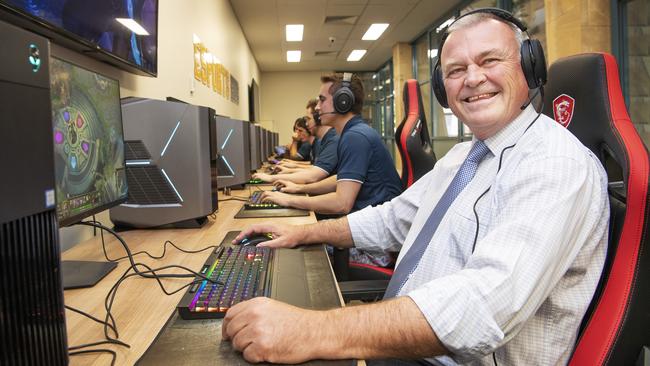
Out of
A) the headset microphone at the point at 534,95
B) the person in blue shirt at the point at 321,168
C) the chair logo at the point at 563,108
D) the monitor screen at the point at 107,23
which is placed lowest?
the person in blue shirt at the point at 321,168

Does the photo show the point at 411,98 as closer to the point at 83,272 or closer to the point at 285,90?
the point at 83,272

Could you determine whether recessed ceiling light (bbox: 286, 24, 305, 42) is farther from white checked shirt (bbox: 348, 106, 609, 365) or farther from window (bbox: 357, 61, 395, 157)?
white checked shirt (bbox: 348, 106, 609, 365)

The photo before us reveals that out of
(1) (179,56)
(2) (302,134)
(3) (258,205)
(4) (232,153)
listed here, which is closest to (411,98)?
(4) (232,153)

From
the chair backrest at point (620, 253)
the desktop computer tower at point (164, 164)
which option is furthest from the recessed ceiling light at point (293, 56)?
the chair backrest at point (620, 253)

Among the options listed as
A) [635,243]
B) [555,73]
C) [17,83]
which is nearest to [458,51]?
[555,73]

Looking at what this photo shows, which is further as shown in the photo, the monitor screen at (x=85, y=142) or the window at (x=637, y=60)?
the window at (x=637, y=60)

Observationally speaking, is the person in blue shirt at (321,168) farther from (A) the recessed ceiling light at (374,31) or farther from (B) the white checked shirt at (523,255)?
(A) the recessed ceiling light at (374,31)

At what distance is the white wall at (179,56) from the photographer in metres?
1.48

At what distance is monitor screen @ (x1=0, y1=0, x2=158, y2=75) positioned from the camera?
1.07 metres

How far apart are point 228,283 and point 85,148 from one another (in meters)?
0.44

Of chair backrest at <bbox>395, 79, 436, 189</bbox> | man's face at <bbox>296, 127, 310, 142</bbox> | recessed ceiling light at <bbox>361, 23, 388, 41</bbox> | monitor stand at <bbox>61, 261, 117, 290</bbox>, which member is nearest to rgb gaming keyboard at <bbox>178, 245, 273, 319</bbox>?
monitor stand at <bbox>61, 261, 117, 290</bbox>

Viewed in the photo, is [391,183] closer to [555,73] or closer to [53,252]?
[555,73]

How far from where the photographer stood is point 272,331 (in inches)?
23.4

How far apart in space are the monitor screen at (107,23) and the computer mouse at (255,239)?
70cm
